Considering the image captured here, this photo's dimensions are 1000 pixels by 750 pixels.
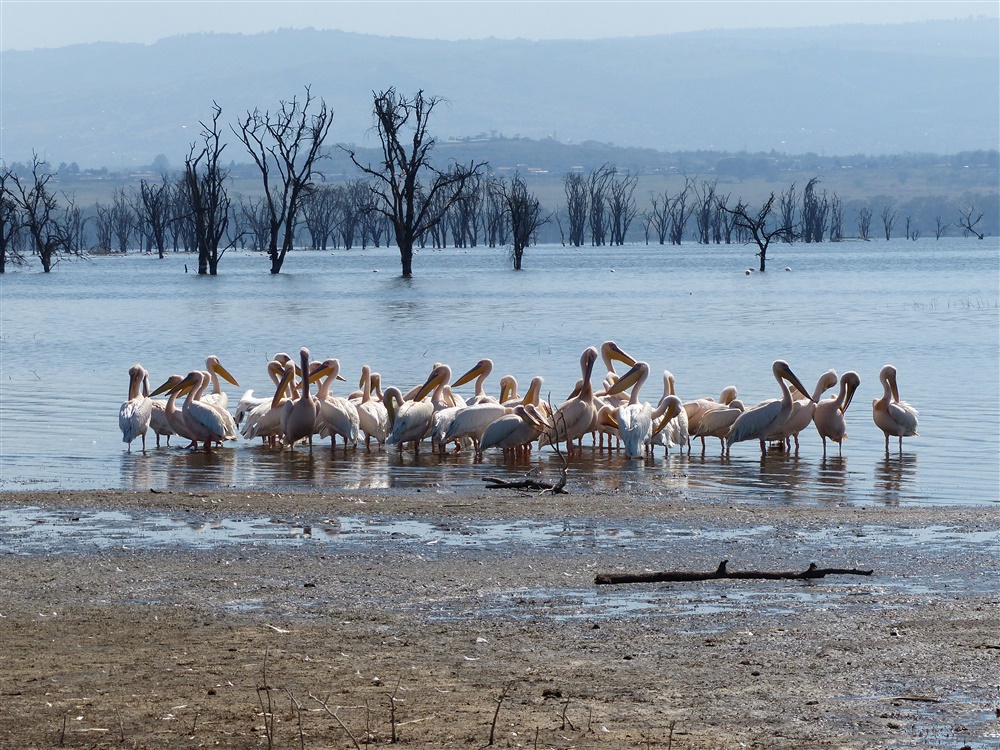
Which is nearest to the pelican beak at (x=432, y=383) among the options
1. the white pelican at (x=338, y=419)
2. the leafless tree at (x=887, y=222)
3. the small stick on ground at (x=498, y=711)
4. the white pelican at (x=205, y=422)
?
the white pelican at (x=338, y=419)

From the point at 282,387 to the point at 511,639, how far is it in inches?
335

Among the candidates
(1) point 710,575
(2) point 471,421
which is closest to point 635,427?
(2) point 471,421

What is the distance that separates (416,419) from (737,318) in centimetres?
1926

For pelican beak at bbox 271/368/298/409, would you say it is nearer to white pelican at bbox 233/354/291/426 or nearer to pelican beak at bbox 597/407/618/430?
white pelican at bbox 233/354/291/426

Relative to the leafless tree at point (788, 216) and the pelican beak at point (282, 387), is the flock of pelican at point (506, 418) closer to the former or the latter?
the pelican beak at point (282, 387)

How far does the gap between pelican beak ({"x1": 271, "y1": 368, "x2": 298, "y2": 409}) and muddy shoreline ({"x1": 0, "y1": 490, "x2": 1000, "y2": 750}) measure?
17.3 ft

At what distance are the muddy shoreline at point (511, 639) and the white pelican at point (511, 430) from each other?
3.76 metres

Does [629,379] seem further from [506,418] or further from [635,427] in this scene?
[506,418]

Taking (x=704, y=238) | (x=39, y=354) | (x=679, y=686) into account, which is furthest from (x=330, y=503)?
(x=704, y=238)

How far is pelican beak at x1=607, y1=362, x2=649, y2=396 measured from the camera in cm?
1369

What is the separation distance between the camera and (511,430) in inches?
482

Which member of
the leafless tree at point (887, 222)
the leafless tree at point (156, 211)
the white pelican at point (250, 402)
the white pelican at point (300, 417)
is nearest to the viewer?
the white pelican at point (300, 417)

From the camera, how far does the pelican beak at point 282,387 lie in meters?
13.6

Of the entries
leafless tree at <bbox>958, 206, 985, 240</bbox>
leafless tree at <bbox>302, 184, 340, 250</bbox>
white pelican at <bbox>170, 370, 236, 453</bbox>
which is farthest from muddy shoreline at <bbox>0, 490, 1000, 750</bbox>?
leafless tree at <bbox>958, 206, 985, 240</bbox>
